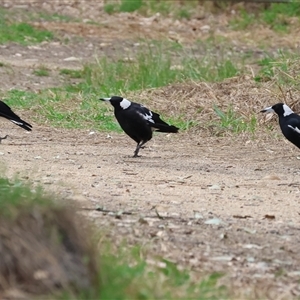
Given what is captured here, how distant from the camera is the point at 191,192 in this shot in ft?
25.8

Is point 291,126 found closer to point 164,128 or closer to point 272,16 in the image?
point 164,128

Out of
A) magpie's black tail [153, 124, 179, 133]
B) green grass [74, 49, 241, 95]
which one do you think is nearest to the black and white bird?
magpie's black tail [153, 124, 179, 133]

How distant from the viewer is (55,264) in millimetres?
4664

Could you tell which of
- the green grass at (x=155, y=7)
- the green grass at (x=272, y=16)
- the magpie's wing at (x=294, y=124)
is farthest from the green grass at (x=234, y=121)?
the green grass at (x=155, y=7)

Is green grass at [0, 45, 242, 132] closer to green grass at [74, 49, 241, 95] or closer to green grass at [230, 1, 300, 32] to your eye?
green grass at [74, 49, 241, 95]

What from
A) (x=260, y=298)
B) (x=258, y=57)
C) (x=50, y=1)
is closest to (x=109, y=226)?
(x=260, y=298)

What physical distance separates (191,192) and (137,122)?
2.73 meters

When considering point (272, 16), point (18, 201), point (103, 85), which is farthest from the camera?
point (272, 16)

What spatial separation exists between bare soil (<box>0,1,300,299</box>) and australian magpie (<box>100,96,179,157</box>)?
209 mm

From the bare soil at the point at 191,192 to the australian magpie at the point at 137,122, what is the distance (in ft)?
0.68

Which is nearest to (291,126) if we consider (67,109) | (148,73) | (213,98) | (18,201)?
(213,98)

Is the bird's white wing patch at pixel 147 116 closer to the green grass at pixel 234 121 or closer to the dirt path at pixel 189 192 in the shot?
the dirt path at pixel 189 192

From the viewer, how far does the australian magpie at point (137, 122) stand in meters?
10.5

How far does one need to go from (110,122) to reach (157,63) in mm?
2961
